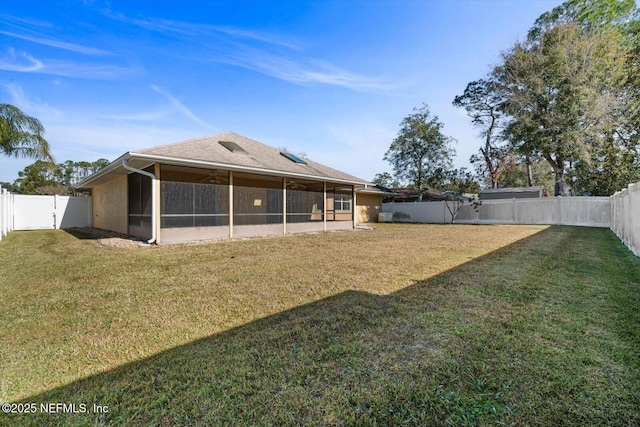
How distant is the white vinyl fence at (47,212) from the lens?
45.9ft

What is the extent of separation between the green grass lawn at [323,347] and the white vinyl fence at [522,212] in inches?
521

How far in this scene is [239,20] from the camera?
987cm

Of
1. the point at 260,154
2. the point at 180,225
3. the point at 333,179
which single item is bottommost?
the point at 180,225

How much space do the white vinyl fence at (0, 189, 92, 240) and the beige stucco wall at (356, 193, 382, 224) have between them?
16.6m

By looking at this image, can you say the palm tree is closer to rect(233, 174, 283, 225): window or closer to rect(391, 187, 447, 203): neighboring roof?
rect(233, 174, 283, 225): window

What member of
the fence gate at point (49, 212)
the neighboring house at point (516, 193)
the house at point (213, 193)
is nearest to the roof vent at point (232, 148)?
the house at point (213, 193)

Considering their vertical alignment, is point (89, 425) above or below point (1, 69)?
below

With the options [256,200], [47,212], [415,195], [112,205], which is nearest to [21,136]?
[112,205]

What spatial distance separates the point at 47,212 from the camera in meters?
14.8

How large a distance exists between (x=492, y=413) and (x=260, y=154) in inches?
465

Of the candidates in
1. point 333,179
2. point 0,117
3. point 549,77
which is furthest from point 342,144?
point 0,117

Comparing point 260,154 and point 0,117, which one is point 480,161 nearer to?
point 260,154

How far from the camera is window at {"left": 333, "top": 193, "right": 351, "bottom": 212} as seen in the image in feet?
48.9

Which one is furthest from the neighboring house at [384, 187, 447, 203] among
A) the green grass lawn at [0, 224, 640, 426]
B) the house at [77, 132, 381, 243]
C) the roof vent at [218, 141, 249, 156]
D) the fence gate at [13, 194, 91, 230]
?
the fence gate at [13, 194, 91, 230]
